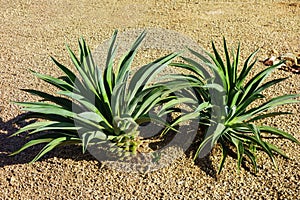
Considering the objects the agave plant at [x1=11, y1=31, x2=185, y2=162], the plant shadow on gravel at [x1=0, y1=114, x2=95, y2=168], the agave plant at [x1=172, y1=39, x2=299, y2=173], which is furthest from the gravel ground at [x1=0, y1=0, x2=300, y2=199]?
the agave plant at [x1=11, y1=31, x2=185, y2=162]

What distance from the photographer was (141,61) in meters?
5.25

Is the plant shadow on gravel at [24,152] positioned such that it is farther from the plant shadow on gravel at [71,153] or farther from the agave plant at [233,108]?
the agave plant at [233,108]

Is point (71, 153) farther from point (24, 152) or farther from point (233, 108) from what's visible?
point (233, 108)

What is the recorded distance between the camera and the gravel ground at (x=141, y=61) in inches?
138

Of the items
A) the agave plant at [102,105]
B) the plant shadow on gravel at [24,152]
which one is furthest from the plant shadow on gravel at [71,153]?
the agave plant at [102,105]

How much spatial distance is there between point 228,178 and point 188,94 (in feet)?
2.51

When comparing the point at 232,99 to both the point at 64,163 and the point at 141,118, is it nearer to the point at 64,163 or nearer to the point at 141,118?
the point at 141,118

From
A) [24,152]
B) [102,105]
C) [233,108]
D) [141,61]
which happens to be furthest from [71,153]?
[141,61]

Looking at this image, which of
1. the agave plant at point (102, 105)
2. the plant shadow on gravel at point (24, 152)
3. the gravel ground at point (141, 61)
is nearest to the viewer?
the agave plant at point (102, 105)

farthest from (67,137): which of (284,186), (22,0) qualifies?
(22,0)

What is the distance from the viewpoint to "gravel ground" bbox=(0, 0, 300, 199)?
138 inches

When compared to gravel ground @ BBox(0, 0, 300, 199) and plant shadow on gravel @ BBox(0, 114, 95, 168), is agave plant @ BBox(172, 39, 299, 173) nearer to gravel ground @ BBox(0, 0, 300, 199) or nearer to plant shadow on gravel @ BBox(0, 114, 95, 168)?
gravel ground @ BBox(0, 0, 300, 199)

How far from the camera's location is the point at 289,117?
13.8 feet

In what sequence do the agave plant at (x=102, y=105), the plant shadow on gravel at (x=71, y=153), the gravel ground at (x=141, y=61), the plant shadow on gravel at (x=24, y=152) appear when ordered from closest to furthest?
the agave plant at (x=102, y=105), the gravel ground at (x=141, y=61), the plant shadow on gravel at (x=71, y=153), the plant shadow on gravel at (x=24, y=152)
